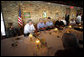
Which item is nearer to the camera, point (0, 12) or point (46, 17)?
point (0, 12)

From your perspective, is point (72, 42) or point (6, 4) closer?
point (72, 42)

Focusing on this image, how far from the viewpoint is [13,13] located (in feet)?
16.8

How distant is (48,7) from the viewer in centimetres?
696

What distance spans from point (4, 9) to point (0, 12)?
483mm

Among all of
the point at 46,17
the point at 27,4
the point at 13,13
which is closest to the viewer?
the point at 13,13

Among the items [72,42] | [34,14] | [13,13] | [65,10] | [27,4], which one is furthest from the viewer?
[65,10]

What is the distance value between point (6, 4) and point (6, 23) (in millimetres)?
1515

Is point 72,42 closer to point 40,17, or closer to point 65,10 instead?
point 40,17

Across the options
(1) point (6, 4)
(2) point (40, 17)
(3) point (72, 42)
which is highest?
(1) point (6, 4)

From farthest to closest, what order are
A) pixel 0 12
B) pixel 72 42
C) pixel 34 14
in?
pixel 34 14, pixel 0 12, pixel 72 42

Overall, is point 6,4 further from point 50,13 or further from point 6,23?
point 50,13

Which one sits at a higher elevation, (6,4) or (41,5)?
(41,5)

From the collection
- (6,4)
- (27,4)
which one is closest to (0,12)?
(6,4)

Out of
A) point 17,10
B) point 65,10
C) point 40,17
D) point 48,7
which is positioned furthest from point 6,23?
point 65,10
